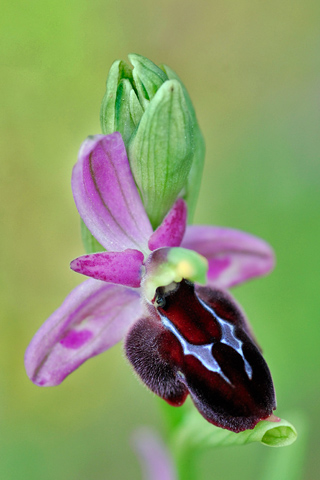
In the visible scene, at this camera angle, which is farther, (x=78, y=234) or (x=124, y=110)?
(x=78, y=234)

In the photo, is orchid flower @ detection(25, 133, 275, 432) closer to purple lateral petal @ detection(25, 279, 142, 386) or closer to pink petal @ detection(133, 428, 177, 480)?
purple lateral petal @ detection(25, 279, 142, 386)

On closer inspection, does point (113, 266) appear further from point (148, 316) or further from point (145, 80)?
point (145, 80)

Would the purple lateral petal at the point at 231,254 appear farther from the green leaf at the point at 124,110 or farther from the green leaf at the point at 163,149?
the green leaf at the point at 124,110

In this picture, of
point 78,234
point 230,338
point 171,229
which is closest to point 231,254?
point 171,229

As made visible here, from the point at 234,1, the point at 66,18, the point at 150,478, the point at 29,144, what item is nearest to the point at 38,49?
the point at 66,18

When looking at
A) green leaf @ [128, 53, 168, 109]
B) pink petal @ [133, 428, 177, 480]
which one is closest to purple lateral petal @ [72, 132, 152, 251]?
green leaf @ [128, 53, 168, 109]

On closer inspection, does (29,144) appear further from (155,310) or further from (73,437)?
(155,310)
